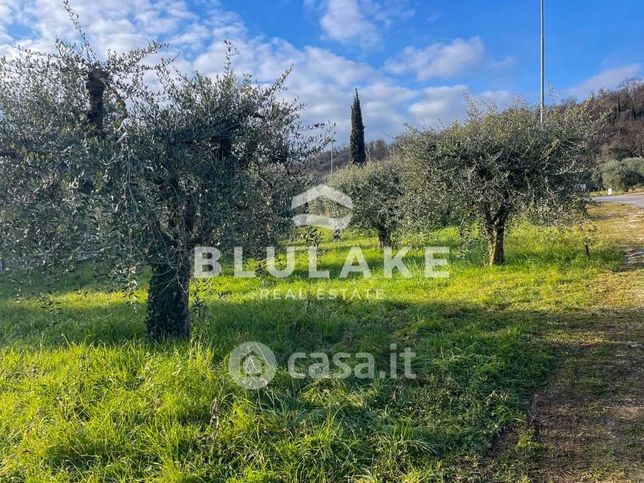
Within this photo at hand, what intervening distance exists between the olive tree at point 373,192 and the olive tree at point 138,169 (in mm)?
7682

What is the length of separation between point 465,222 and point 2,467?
7528 mm

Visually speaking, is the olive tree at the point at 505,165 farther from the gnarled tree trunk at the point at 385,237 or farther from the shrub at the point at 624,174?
the shrub at the point at 624,174

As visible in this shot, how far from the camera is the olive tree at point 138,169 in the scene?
10.9 ft

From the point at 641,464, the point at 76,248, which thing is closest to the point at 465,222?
the point at 641,464

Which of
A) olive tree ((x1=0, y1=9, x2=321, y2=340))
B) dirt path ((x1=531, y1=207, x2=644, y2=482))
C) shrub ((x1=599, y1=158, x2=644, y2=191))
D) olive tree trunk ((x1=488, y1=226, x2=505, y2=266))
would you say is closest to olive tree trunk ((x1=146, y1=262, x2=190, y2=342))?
olive tree ((x1=0, y1=9, x2=321, y2=340))

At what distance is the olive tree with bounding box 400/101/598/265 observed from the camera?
25.1 feet

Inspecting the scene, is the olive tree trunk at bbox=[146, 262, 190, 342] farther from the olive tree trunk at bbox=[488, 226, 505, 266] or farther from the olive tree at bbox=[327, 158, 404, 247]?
the olive tree at bbox=[327, 158, 404, 247]

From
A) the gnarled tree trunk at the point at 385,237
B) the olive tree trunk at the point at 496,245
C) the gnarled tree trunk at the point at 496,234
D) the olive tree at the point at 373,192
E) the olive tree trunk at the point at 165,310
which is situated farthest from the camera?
the gnarled tree trunk at the point at 385,237

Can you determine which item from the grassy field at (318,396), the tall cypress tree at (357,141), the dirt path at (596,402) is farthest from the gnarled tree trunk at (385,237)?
the tall cypress tree at (357,141)

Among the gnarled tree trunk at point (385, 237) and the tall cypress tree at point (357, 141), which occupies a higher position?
the tall cypress tree at point (357, 141)

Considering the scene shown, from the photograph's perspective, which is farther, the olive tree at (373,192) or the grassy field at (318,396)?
the olive tree at (373,192)

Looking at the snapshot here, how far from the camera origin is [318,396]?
355 cm

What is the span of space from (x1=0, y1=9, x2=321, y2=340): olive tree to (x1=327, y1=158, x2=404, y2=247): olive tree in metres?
7.68

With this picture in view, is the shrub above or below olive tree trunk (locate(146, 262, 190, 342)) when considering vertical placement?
above
